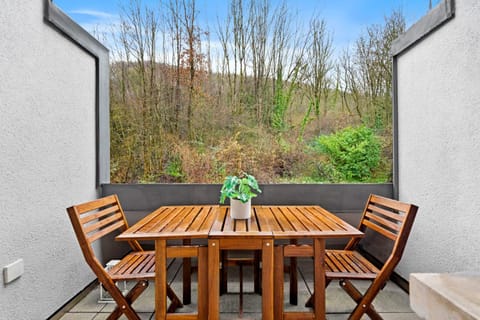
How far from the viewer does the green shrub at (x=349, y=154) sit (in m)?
3.42

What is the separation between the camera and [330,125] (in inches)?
143

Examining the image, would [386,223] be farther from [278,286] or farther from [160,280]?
[160,280]

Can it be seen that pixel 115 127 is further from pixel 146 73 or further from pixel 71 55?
pixel 71 55

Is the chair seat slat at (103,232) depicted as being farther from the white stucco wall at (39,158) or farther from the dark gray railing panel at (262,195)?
the dark gray railing panel at (262,195)

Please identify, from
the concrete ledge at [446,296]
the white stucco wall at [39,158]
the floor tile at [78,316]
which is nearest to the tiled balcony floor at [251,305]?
the floor tile at [78,316]

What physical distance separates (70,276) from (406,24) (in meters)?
4.04

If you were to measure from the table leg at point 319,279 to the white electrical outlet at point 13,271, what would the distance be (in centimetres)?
175

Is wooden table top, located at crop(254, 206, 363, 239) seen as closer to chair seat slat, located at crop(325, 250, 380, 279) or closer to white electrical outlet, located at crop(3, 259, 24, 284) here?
chair seat slat, located at crop(325, 250, 380, 279)

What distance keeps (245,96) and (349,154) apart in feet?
4.47

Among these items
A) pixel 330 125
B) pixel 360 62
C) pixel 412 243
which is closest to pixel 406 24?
pixel 360 62

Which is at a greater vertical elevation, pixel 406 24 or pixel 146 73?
pixel 406 24

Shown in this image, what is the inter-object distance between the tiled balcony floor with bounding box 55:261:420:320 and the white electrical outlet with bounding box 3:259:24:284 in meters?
0.61

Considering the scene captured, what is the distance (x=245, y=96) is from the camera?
371 cm

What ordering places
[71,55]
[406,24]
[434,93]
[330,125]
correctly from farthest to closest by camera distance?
[330,125] → [406,24] → [71,55] → [434,93]
